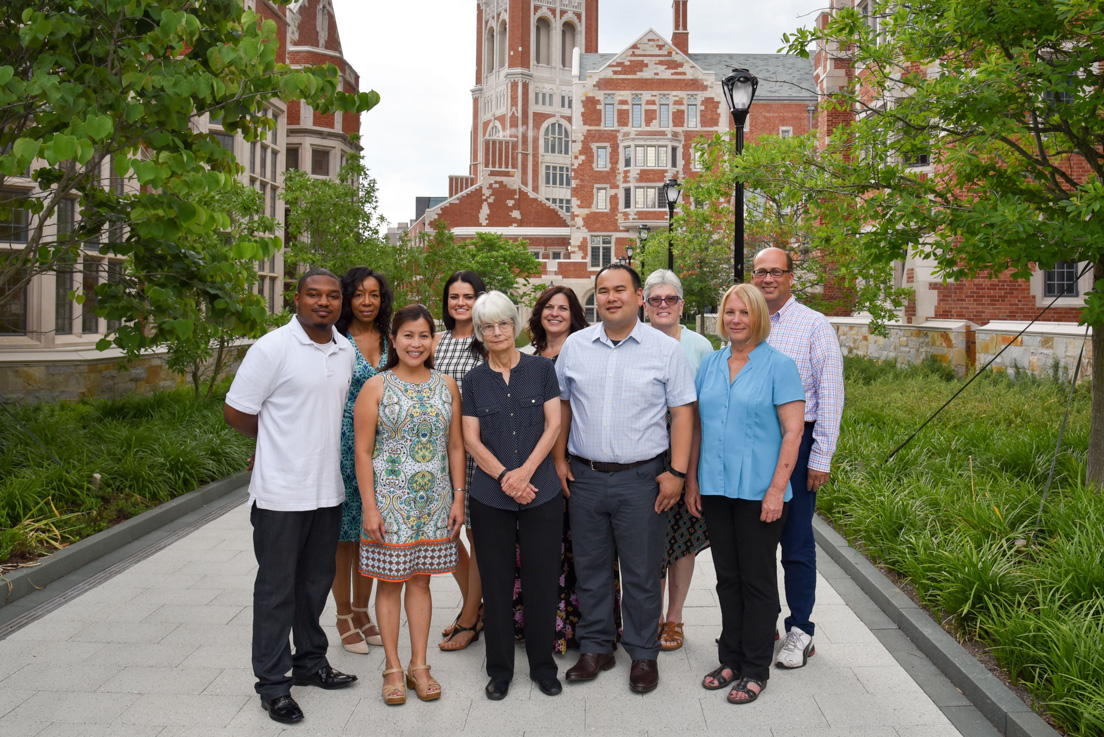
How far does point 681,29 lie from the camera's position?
2402 inches

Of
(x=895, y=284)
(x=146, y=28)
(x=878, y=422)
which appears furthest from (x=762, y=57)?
(x=146, y=28)

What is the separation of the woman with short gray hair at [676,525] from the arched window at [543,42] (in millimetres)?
96706

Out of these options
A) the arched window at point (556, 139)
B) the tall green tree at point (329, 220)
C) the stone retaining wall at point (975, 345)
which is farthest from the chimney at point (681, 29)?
the tall green tree at point (329, 220)

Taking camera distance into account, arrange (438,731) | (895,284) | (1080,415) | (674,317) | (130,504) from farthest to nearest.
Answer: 1. (895,284)
2. (1080,415)
3. (130,504)
4. (674,317)
5. (438,731)

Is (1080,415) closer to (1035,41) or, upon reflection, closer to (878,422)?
(878,422)

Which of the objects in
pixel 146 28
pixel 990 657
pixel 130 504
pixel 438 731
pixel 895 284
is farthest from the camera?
pixel 895 284

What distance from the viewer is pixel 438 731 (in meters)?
3.92

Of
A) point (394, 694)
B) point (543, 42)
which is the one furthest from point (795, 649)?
point (543, 42)

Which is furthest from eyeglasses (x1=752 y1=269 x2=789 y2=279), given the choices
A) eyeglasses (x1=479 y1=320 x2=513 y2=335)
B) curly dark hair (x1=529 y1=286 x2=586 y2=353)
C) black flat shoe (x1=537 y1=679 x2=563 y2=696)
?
black flat shoe (x1=537 y1=679 x2=563 y2=696)

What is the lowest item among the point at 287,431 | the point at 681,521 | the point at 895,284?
the point at 681,521

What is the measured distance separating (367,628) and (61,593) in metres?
2.32

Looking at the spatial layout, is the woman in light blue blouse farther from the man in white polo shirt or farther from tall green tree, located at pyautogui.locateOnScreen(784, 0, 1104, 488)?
tall green tree, located at pyautogui.locateOnScreen(784, 0, 1104, 488)

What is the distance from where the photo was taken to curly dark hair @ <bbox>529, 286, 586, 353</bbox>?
5.11 m

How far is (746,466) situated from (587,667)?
1302 mm
